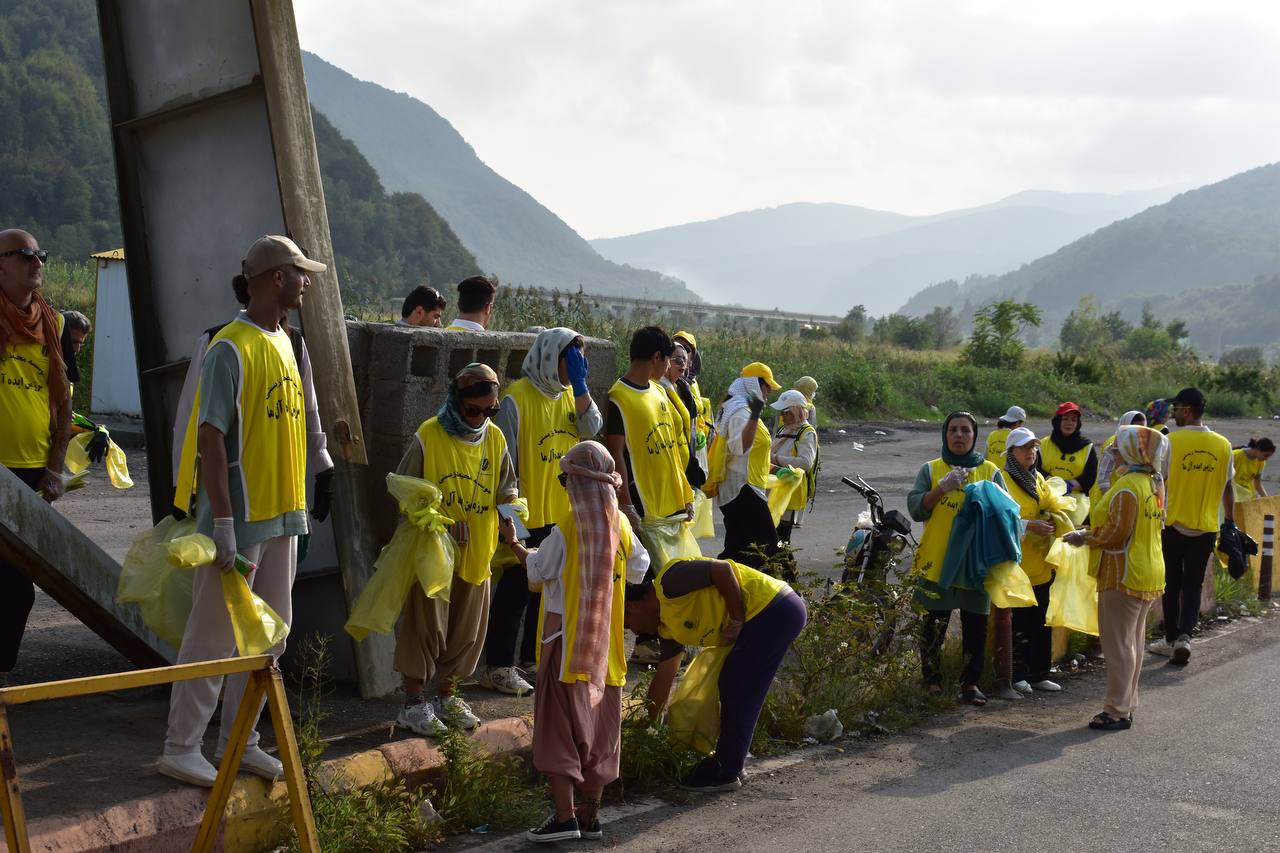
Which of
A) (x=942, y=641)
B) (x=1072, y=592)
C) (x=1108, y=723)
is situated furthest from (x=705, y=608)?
(x=1072, y=592)

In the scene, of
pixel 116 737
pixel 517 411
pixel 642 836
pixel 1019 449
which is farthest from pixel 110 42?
pixel 1019 449

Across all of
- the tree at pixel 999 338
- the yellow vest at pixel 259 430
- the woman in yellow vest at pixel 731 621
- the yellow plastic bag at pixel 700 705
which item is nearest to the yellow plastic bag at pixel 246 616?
the yellow vest at pixel 259 430

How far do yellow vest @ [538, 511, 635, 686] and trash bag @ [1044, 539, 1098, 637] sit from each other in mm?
3931

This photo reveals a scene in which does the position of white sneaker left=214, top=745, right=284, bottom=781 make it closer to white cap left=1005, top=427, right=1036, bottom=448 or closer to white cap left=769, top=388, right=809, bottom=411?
white cap left=1005, top=427, right=1036, bottom=448

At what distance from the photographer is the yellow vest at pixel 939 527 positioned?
8.54 m

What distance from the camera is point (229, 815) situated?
5105 mm

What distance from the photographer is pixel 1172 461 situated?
10.5 meters

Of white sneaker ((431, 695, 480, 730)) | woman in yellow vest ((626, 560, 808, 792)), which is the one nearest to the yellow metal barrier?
white sneaker ((431, 695, 480, 730))

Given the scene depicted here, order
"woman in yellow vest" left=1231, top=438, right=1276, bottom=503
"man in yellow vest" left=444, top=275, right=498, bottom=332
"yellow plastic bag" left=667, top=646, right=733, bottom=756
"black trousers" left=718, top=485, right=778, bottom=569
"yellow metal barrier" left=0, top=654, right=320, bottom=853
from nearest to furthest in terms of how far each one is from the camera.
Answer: "yellow metal barrier" left=0, top=654, right=320, bottom=853, "yellow plastic bag" left=667, top=646, right=733, bottom=756, "man in yellow vest" left=444, top=275, right=498, bottom=332, "black trousers" left=718, top=485, right=778, bottom=569, "woman in yellow vest" left=1231, top=438, right=1276, bottom=503

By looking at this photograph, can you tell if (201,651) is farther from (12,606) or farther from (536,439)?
(536,439)

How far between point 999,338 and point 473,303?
39.1 metres

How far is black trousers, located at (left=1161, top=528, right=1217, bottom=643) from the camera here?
413 inches

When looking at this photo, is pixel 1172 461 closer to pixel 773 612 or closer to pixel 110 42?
pixel 773 612

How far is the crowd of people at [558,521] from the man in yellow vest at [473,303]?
2cm
